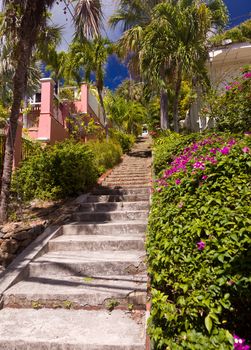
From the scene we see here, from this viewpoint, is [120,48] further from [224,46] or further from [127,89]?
[127,89]

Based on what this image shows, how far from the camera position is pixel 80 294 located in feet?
10.8

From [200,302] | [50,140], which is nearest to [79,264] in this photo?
[200,302]

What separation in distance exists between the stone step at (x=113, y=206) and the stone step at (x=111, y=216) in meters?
0.29

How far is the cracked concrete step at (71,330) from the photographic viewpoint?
2.59 meters

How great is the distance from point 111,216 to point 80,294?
240 centimetres

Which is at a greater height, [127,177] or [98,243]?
[127,177]

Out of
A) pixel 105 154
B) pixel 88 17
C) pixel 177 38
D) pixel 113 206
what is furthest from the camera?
pixel 105 154

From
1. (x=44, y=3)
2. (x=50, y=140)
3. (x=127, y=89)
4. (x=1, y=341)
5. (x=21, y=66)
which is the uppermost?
(x=127, y=89)

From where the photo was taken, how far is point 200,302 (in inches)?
74.7

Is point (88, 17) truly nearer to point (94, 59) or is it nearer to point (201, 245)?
point (201, 245)

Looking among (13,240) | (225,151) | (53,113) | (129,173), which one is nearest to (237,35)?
(129,173)

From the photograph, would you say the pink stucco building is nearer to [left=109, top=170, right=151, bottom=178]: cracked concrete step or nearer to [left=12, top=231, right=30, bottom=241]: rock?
[left=109, top=170, right=151, bottom=178]: cracked concrete step

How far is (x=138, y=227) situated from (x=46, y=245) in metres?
1.56

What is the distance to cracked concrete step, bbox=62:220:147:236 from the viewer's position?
501 centimetres
